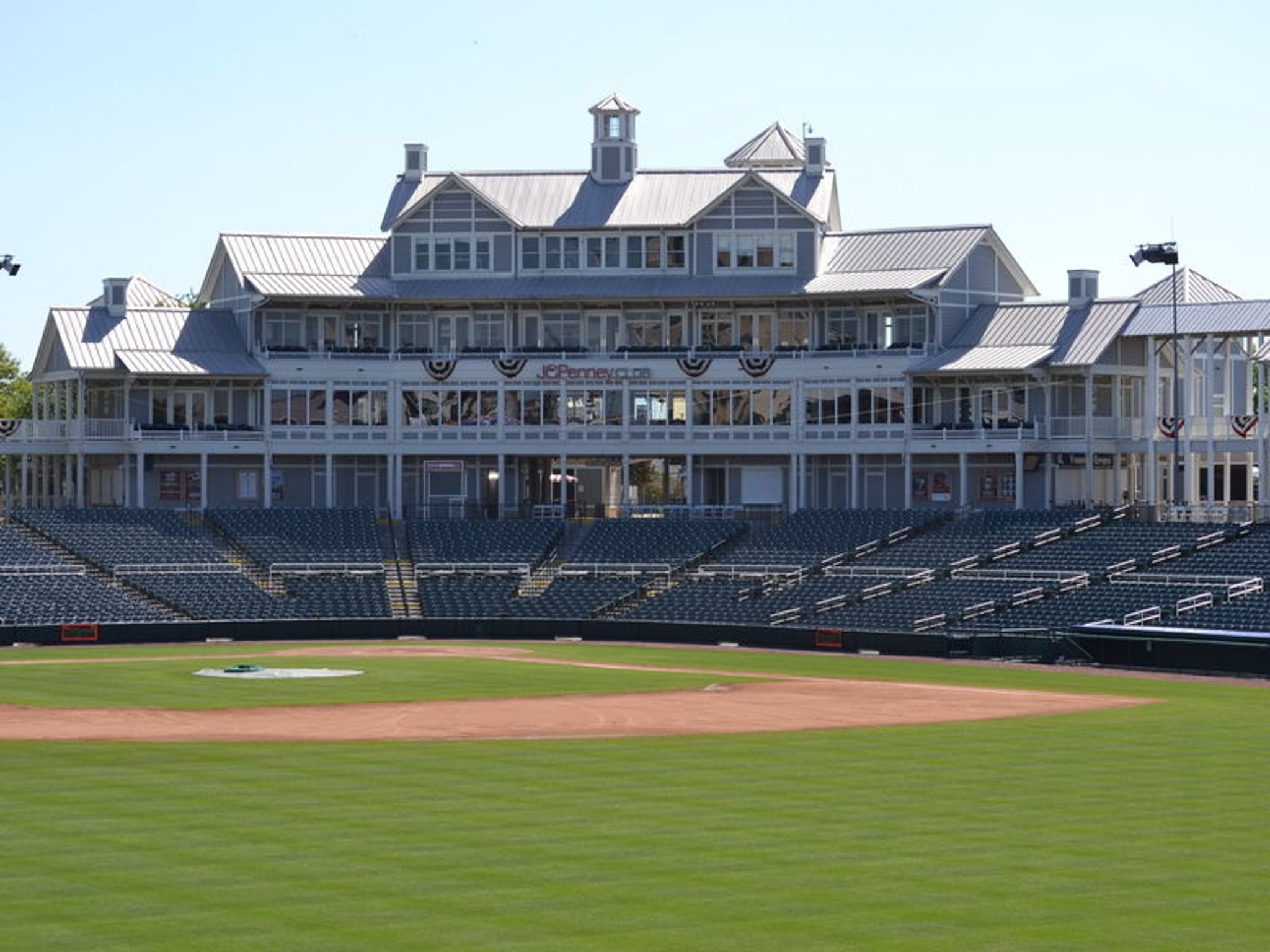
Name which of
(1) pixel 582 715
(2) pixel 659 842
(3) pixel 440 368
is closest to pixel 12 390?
(3) pixel 440 368

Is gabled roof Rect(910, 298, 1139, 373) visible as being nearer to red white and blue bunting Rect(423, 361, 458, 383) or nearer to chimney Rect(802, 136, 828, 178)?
chimney Rect(802, 136, 828, 178)

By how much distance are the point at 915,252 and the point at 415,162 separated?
25.4 m

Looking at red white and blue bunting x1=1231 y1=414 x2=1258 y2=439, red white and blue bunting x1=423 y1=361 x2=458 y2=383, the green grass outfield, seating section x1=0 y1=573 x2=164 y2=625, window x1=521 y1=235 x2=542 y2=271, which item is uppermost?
window x1=521 y1=235 x2=542 y2=271

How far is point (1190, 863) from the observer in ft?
94.3

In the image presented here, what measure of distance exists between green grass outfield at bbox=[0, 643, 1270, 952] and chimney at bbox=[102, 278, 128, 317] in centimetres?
5975

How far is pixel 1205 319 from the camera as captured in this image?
84.8 metres

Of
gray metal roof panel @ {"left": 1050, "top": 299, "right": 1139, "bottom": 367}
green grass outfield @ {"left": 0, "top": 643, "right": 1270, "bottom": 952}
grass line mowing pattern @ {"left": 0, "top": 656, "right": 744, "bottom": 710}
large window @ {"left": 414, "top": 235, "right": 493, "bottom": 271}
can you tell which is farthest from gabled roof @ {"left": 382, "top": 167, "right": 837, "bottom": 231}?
green grass outfield @ {"left": 0, "top": 643, "right": 1270, "bottom": 952}

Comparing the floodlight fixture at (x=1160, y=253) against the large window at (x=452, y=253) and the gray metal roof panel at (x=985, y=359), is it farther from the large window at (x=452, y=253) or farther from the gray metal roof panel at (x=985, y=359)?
the large window at (x=452, y=253)

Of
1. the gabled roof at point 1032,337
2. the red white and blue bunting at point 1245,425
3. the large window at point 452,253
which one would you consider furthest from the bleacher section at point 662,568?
the large window at point 452,253

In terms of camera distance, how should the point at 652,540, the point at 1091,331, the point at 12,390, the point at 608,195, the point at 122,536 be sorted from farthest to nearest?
the point at 12,390
the point at 608,195
the point at 1091,331
the point at 652,540
the point at 122,536

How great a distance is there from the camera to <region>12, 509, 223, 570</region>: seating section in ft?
288

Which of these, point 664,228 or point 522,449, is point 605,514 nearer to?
point 522,449

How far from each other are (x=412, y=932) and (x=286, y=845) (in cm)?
635

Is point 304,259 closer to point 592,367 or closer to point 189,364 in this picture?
point 189,364
